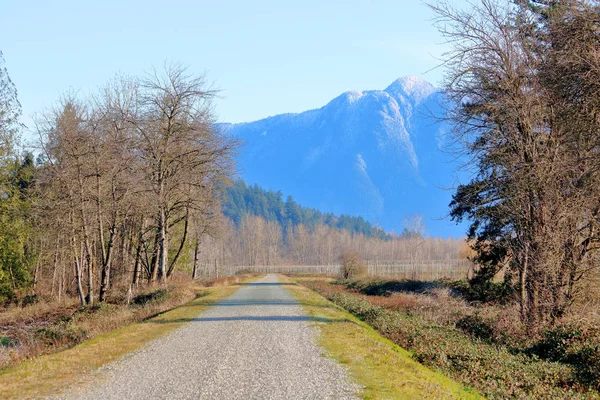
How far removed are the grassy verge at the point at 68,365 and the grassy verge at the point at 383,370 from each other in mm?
4831

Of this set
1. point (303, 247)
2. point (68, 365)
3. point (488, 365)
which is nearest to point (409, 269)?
point (488, 365)

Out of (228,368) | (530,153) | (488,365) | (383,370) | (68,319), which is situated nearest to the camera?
(383,370)

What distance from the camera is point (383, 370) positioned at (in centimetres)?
1018

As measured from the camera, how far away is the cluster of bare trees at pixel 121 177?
26.1 metres

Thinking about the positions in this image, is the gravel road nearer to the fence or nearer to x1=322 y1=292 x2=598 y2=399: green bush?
x1=322 y1=292 x2=598 y2=399: green bush

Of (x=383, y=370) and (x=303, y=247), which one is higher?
(x=303, y=247)

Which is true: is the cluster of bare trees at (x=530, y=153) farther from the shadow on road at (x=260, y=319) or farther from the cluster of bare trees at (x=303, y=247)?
the cluster of bare trees at (x=303, y=247)

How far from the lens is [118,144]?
28391 mm

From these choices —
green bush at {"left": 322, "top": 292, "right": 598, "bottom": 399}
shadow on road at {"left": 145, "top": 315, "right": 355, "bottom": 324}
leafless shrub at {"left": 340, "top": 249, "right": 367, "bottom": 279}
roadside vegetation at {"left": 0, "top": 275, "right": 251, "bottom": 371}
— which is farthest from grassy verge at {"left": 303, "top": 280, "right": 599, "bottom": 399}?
leafless shrub at {"left": 340, "top": 249, "right": 367, "bottom": 279}

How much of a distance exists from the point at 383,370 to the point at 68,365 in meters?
6.16

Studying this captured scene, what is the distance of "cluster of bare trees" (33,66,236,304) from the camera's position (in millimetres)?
26062

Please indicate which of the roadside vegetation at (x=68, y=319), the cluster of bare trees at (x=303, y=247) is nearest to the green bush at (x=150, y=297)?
the roadside vegetation at (x=68, y=319)

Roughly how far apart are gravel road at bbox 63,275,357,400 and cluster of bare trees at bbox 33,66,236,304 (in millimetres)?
12611

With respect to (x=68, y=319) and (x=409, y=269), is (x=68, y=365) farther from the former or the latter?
(x=409, y=269)
